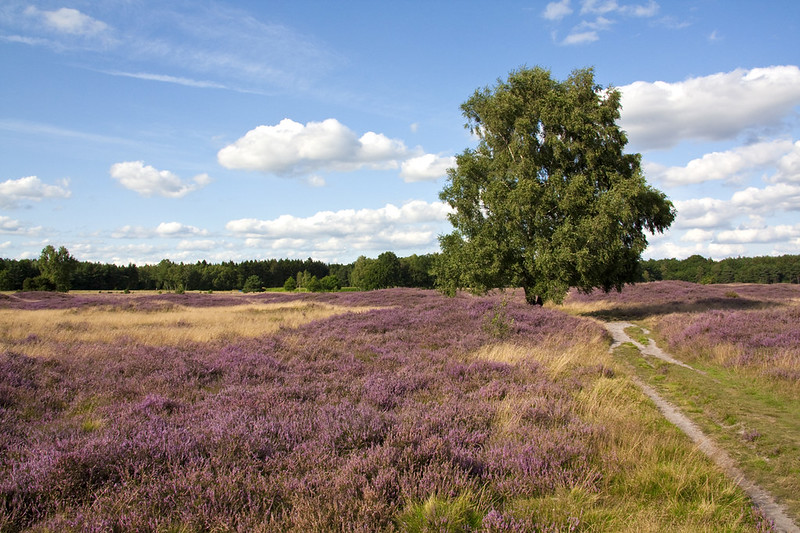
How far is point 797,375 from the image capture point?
9867mm

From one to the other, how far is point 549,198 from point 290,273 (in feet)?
396

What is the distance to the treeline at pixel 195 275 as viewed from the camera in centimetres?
7438

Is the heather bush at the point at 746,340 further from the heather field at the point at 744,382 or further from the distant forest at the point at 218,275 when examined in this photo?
the distant forest at the point at 218,275

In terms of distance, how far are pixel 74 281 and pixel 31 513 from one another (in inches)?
4997

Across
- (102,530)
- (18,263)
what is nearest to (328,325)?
(102,530)

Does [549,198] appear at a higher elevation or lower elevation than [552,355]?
higher

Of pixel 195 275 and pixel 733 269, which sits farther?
pixel 195 275

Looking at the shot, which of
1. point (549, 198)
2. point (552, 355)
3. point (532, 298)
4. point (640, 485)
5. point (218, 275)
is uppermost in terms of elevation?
point (549, 198)

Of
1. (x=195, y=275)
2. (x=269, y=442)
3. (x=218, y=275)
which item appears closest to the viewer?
(x=269, y=442)

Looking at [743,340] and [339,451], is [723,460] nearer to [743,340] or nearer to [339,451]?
[339,451]

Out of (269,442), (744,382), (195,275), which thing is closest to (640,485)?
(269,442)

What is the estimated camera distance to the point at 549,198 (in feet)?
83.2

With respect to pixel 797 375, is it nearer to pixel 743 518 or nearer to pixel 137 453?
pixel 743 518

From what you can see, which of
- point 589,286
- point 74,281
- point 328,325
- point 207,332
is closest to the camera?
point 207,332
